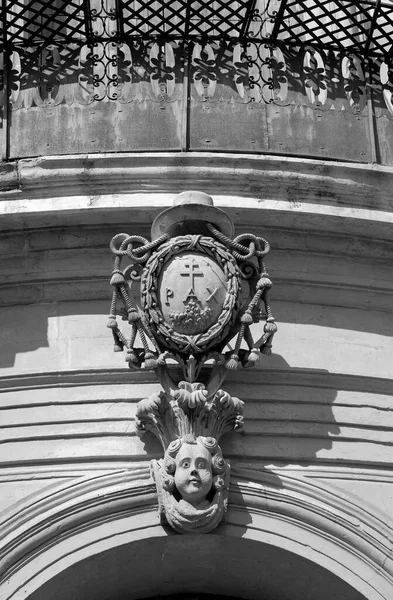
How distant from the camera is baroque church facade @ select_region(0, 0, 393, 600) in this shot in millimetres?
10234

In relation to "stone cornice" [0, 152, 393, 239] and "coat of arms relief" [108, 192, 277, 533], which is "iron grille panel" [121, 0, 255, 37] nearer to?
"stone cornice" [0, 152, 393, 239]

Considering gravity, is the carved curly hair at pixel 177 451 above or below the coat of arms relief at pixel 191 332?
below

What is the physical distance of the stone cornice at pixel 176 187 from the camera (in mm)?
10891

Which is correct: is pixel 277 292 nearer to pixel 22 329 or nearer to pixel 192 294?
pixel 192 294

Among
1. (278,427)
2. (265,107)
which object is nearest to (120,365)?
(278,427)

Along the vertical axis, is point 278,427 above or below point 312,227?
below

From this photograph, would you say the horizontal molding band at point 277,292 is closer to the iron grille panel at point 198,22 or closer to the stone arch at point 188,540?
the stone arch at point 188,540

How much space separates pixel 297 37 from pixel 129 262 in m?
2.28

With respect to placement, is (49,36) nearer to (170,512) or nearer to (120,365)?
(120,365)

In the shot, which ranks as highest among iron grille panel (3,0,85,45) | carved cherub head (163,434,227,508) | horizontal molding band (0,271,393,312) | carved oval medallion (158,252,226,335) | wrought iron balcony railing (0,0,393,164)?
iron grille panel (3,0,85,45)

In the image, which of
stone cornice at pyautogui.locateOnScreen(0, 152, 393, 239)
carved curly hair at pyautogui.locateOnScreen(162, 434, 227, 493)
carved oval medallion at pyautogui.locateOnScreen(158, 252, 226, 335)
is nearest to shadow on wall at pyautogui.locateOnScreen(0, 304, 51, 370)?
stone cornice at pyautogui.locateOnScreen(0, 152, 393, 239)

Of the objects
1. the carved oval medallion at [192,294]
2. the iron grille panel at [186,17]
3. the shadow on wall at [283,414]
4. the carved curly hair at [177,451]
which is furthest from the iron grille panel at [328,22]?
the carved curly hair at [177,451]

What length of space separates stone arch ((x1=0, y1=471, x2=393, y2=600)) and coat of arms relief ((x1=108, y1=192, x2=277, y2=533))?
0.22 metres

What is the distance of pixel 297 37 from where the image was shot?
11711 mm
